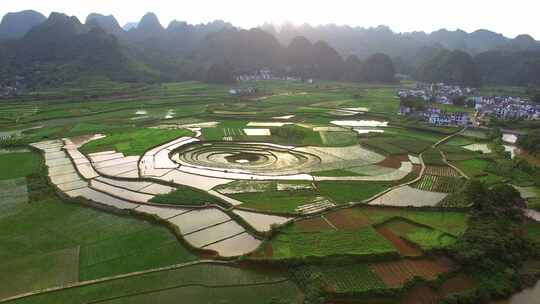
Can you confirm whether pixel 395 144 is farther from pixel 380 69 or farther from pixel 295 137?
pixel 380 69

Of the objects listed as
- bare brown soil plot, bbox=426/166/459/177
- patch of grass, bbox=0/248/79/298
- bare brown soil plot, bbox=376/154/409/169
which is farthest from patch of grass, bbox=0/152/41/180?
bare brown soil plot, bbox=426/166/459/177

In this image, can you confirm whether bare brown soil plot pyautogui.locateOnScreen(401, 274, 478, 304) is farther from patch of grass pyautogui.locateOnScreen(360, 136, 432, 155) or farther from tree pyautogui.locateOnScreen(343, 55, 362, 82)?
tree pyautogui.locateOnScreen(343, 55, 362, 82)

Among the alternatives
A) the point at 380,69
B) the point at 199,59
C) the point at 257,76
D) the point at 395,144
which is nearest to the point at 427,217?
the point at 395,144

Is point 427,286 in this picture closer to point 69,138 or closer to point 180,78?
point 69,138

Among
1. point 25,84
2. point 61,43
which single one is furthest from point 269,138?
point 61,43

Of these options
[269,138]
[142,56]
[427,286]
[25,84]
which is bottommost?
[427,286]

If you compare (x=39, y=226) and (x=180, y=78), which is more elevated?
(x=180, y=78)
